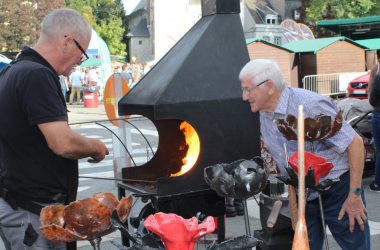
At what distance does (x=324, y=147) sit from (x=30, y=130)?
5.15 ft

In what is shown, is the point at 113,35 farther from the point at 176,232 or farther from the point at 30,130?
the point at 176,232

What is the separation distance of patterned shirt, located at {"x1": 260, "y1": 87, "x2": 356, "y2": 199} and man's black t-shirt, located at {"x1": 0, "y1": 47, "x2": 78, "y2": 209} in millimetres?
1159

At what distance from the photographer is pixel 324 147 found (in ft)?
10.5

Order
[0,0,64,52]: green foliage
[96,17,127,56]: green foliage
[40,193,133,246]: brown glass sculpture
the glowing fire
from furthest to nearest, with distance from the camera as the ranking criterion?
[96,17,127,56]: green foliage < [0,0,64,52]: green foliage < the glowing fire < [40,193,133,246]: brown glass sculpture

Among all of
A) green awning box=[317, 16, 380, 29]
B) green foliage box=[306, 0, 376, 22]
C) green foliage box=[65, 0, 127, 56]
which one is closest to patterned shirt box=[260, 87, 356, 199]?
green awning box=[317, 16, 380, 29]

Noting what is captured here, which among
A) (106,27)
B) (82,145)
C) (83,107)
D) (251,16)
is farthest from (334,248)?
(106,27)

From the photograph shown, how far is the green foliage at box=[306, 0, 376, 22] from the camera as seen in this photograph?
3691 cm

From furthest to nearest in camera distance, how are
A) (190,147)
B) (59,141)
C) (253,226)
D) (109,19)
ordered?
→ (109,19) → (253,226) → (190,147) → (59,141)

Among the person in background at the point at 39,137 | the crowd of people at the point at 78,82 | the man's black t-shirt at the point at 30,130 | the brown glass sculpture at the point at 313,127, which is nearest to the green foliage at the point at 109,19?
the crowd of people at the point at 78,82

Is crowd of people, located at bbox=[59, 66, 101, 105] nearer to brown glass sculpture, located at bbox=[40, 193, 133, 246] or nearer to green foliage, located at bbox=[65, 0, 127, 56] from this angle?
brown glass sculpture, located at bbox=[40, 193, 133, 246]

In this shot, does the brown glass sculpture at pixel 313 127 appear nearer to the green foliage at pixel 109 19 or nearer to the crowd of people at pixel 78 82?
the crowd of people at pixel 78 82

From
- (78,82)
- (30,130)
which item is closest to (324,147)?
(30,130)

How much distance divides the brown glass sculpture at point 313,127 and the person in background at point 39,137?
903 mm

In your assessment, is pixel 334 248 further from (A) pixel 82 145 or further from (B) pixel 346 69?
(B) pixel 346 69
